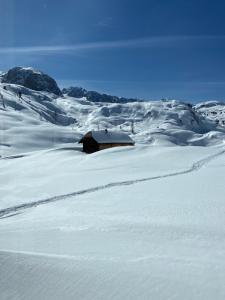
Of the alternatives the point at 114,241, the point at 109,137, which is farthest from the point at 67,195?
the point at 109,137

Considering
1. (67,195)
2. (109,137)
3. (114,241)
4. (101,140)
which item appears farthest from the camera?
(109,137)

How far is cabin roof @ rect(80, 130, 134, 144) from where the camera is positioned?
64.3m

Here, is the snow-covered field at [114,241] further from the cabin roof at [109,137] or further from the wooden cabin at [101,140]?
the cabin roof at [109,137]

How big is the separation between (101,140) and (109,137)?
2877 mm

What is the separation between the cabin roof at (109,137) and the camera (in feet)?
211

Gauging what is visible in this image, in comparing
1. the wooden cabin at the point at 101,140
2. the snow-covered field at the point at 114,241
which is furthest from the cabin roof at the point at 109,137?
the snow-covered field at the point at 114,241

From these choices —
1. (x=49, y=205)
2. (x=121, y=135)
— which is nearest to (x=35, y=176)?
(x=49, y=205)

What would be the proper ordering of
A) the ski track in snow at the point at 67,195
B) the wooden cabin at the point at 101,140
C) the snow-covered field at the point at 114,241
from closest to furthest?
1. the snow-covered field at the point at 114,241
2. the ski track in snow at the point at 67,195
3. the wooden cabin at the point at 101,140

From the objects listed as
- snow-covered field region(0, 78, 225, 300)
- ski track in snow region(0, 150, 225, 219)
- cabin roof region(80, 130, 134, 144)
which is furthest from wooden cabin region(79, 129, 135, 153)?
snow-covered field region(0, 78, 225, 300)

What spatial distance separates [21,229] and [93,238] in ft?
8.35

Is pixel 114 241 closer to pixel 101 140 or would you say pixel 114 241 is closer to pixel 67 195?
pixel 67 195

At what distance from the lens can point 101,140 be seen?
64.4 meters

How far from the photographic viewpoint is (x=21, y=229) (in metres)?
11.8

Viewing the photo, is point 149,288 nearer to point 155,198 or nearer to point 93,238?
point 93,238
